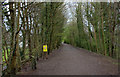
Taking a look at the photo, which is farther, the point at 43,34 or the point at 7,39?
the point at 43,34

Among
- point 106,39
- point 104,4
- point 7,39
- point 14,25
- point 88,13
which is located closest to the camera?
point 7,39

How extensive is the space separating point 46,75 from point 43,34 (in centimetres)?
683

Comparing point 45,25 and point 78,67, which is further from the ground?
point 45,25

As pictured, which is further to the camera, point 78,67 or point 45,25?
point 45,25

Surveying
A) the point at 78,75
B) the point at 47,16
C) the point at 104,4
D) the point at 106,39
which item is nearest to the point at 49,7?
the point at 47,16

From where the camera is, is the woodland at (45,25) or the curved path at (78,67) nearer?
the woodland at (45,25)

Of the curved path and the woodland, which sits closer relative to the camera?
the woodland

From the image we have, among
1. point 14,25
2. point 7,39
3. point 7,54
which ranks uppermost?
point 14,25

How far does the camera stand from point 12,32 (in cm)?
435

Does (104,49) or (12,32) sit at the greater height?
(12,32)

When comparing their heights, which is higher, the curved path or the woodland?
the woodland

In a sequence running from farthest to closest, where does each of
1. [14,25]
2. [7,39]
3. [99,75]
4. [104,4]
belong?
[104,4]
[99,75]
[14,25]
[7,39]

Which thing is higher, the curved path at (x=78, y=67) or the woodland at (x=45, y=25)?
the woodland at (x=45, y=25)

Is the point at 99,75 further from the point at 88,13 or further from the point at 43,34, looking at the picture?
the point at 88,13
